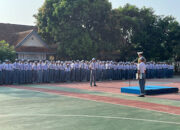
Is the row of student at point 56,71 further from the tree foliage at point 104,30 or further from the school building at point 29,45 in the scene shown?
the school building at point 29,45

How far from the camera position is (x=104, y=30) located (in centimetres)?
3138

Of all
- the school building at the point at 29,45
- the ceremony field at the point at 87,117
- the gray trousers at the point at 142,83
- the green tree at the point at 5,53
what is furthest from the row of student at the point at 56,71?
the gray trousers at the point at 142,83

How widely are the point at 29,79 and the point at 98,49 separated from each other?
12701mm

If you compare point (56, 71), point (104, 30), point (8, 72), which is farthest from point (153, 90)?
point (104, 30)

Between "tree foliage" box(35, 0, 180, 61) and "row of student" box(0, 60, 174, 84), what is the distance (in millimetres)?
5725

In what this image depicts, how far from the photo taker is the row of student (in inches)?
745

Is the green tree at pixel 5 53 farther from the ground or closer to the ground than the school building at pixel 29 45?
closer to the ground

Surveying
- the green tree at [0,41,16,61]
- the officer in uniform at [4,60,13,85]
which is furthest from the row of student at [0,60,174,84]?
the green tree at [0,41,16,61]

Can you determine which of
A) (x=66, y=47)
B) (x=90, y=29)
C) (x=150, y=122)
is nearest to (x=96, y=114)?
(x=150, y=122)

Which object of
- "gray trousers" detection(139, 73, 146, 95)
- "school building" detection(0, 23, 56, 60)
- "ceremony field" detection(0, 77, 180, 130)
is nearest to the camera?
"ceremony field" detection(0, 77, 180, 130)

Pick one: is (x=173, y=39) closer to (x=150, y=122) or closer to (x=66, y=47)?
(x=66, y=47)

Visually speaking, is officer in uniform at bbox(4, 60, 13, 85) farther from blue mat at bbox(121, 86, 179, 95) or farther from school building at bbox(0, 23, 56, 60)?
school building at bbox(0, 23, 56, 60)

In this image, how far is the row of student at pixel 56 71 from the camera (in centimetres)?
1892

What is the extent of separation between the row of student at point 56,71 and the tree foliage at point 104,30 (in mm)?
5725
